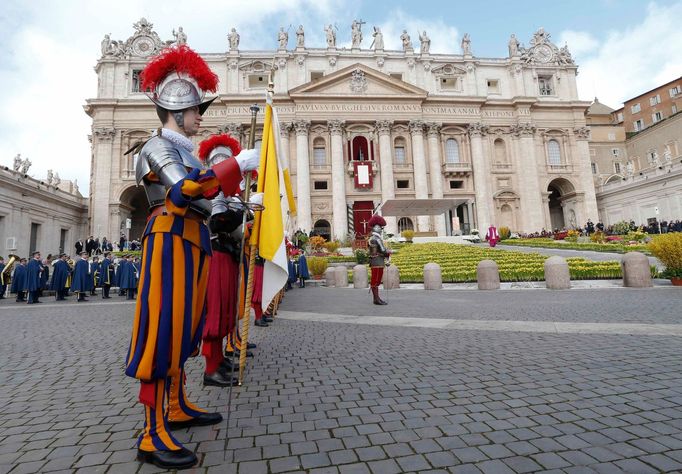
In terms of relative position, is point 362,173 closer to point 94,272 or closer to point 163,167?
point 94,272

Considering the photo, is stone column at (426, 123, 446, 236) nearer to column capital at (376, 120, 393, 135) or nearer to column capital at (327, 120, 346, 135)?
column capital at (376, 120, 393, 135)

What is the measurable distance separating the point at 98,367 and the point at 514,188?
4744cm

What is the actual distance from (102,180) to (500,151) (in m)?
47.0

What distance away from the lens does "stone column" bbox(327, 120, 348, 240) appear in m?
40.3

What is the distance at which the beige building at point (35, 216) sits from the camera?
87.4 ft

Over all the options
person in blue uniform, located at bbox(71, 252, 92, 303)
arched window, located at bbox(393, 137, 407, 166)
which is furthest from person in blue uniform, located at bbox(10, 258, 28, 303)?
arched window, located at bbox(393, 137, 407, 166)

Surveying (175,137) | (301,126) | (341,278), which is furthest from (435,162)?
(175,137)

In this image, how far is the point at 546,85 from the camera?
4841cm

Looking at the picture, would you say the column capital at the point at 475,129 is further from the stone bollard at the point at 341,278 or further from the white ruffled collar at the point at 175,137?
the white ruffled collar at the point at 175,137

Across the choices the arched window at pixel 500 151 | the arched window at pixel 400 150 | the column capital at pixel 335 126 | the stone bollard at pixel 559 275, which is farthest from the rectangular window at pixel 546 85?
the stone bollard at pixel 559 275

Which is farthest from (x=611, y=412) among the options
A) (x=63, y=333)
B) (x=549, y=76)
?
(x=549, y=76)

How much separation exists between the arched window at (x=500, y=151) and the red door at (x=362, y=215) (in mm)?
17588

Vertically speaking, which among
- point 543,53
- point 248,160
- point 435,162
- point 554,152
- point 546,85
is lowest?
point 248,160

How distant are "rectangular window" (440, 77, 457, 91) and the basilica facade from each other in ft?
0.43
